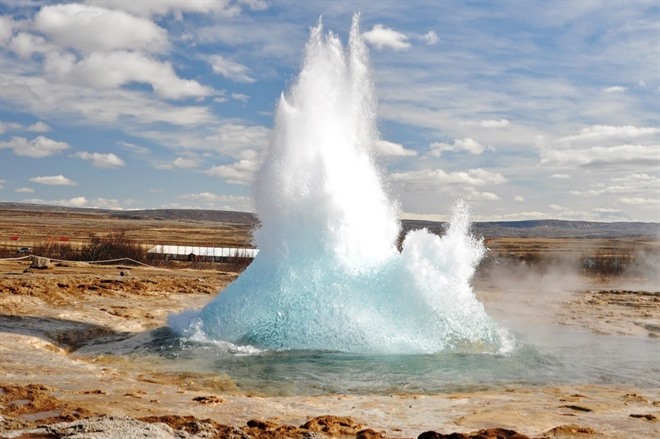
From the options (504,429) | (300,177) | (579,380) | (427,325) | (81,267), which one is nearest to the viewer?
(504,429)

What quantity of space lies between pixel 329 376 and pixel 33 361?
126 inches

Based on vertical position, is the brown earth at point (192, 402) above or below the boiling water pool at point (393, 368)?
above

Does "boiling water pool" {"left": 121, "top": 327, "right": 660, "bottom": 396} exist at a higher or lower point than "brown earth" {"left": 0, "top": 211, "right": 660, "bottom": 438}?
lower

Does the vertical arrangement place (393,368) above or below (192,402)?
below

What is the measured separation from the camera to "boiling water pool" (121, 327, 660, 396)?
662cm

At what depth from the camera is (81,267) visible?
1934 cm

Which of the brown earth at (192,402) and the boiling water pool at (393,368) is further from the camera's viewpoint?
the boiling water pool at (393,368)

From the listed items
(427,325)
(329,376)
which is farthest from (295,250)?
(329,376)

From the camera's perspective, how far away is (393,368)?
295 inches

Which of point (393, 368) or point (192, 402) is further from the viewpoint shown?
point (393, 368)

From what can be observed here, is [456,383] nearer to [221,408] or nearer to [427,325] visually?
[427,325]

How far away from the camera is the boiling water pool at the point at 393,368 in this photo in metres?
6.62

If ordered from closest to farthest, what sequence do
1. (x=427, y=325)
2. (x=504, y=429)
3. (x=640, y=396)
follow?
(x=504, y=429)
(x=640, y=396)
(x=427, y=325)

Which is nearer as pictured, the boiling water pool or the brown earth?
the brown earth
